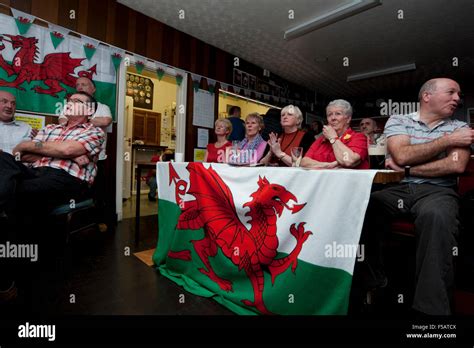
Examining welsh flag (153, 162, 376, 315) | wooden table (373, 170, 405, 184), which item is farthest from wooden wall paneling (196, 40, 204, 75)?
wooden table (373, 170, 405, 184)

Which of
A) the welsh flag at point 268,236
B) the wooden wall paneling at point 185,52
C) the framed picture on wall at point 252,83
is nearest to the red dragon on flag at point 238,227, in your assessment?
the welsh flag at point 268,236

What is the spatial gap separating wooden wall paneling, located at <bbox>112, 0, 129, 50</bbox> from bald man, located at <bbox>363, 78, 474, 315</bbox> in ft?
10.6

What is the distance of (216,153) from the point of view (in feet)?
9.66

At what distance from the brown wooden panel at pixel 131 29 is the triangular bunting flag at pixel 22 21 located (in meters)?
1.03

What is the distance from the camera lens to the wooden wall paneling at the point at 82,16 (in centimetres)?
287

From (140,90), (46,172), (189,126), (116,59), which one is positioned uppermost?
(140,90)

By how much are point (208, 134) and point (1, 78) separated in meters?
2.65

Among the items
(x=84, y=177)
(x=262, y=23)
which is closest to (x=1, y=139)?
(x=84, y=177)

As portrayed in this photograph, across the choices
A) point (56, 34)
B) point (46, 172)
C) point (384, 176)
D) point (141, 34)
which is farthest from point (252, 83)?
point (384, 176)

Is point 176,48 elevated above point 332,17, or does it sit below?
below

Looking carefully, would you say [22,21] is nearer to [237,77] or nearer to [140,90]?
[237,77]

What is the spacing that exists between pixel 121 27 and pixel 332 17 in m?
2.70

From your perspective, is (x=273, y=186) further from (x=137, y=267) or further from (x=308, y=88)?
(x=308, y=88)

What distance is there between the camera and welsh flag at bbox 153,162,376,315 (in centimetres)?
105
